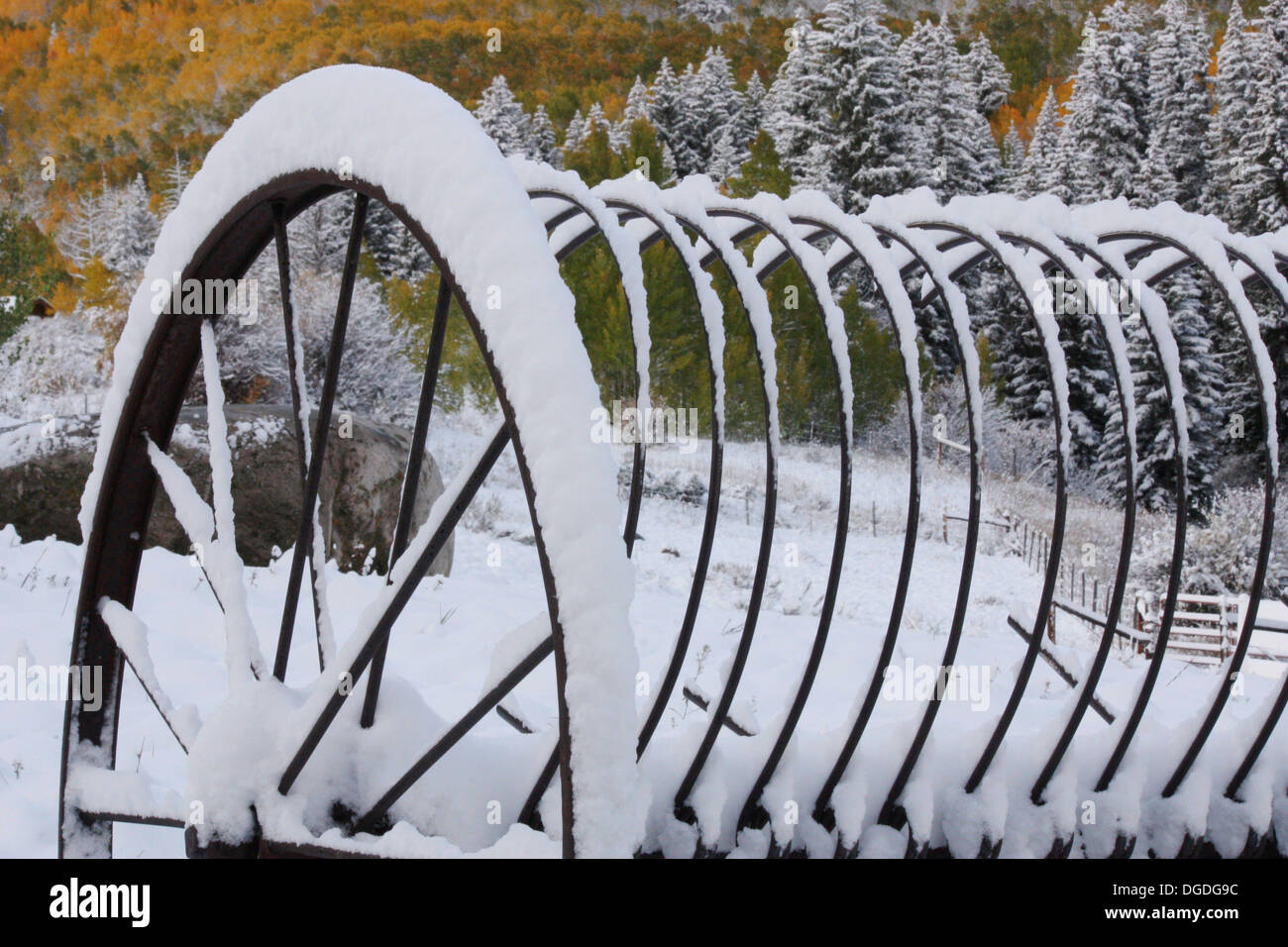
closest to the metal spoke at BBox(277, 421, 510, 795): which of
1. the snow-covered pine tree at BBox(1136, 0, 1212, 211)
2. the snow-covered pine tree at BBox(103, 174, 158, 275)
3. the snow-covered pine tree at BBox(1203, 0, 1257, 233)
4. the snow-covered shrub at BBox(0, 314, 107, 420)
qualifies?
the snow-covered shrub at BBox(0, 314, 107, 420)

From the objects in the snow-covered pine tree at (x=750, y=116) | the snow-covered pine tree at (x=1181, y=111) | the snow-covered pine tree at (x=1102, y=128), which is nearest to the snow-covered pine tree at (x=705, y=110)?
the snow-covered pine tree at (x=750, y=116)

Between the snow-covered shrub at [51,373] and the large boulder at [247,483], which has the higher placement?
the snow-covered shrub at [51,373]

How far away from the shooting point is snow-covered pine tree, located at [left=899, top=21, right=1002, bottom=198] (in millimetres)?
25109

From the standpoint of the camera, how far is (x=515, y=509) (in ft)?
39.0

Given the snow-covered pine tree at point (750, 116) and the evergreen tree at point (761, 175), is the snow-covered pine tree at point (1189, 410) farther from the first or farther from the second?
the snow-covered pine tree at point (750, 116)

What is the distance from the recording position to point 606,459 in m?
1.13

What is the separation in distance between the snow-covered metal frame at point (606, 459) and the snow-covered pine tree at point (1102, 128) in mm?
27705

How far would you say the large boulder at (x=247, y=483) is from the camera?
6.44 metres

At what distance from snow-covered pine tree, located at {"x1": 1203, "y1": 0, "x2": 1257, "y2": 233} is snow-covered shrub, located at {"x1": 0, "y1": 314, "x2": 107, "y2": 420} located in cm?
2324

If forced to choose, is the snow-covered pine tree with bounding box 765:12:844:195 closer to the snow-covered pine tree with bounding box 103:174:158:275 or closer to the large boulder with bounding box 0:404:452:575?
the snow-covered pine tree with bounding box 103:174:158:275

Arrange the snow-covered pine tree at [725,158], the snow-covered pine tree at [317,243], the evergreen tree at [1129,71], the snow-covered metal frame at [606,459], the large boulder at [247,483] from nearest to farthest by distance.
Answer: the snow-covered metal frame at [606,459] → the large boulder at [247,483] → the snow-covered pine tree at [317,243] → the snow-covered pine tree at [725,158] → the evergreen tree at [1129,71]
